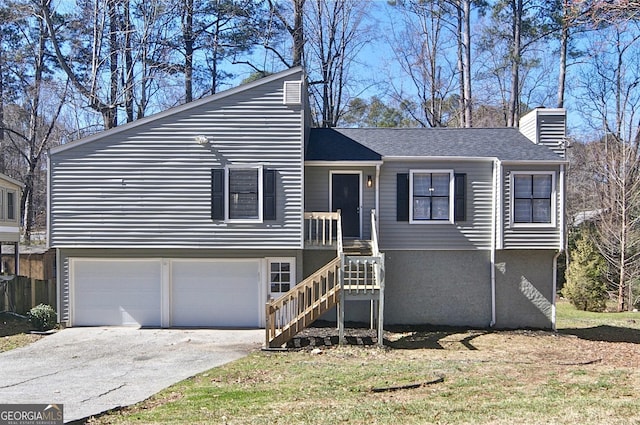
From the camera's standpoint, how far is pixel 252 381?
30.5 ft

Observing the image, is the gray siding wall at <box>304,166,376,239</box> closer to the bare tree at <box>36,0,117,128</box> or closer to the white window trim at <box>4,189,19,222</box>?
the white window trim at <box>4,189,19,222</box>

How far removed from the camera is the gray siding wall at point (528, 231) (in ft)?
50.0

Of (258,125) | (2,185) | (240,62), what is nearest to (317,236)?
(258,125)

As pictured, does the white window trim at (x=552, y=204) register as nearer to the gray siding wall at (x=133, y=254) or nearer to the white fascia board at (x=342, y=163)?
the white fascia board at (x=342, y=163)

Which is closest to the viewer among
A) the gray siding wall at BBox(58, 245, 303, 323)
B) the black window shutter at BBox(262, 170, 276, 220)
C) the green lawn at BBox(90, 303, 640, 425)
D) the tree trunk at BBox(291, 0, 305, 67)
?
the green lawn at BBox(90, 303, 640, 425)

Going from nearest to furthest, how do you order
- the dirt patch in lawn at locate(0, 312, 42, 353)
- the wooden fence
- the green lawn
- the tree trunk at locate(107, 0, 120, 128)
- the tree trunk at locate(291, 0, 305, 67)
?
the green lawn
the dirt patch in lawn at locate(0, 312, 42, 353)
the wooden fence
the tree trunk at locate(107, 0, 120, 128)
the tree trunk at locate(291, 0, 305, 67)

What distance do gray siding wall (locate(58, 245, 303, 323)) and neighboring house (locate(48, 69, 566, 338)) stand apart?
0.10 feet

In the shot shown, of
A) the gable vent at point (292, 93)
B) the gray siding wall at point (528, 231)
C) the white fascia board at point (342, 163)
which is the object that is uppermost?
the gable vent at point (292, 93)

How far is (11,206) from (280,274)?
11.1 meters

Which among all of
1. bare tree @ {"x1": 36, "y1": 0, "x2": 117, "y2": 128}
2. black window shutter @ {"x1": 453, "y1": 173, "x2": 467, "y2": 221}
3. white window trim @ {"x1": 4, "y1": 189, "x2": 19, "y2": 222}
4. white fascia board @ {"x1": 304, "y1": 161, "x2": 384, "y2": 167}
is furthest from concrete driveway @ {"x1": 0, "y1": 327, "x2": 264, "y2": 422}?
bare tree @ {"x1": 36, "y1": 0, "x2": 117, "y2": 128}

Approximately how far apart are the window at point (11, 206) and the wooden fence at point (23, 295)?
4304 millimetres

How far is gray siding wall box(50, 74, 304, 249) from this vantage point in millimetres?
14734

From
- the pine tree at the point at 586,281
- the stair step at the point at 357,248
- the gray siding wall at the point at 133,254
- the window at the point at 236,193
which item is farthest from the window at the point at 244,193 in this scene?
the pine tree at the point at 586,281

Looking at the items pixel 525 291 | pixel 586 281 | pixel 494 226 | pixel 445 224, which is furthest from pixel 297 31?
pixel 525 291
